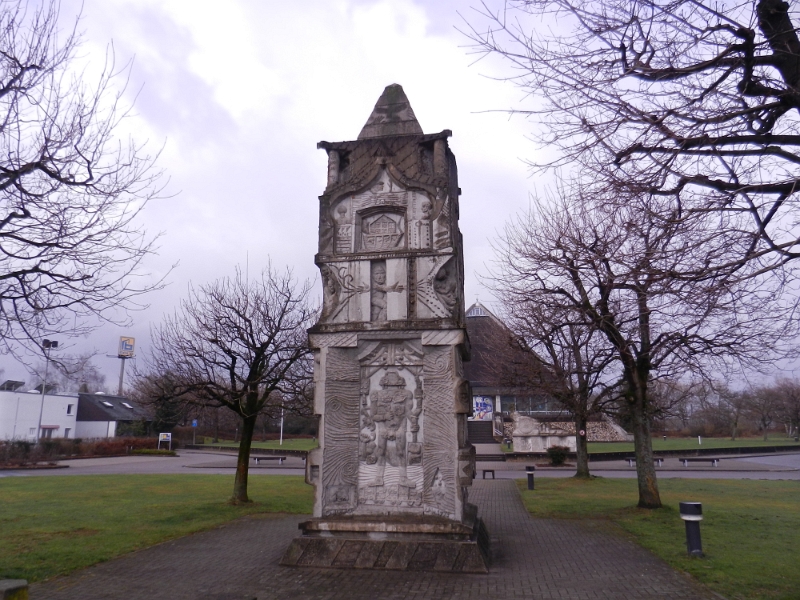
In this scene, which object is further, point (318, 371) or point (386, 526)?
point (318, 371)

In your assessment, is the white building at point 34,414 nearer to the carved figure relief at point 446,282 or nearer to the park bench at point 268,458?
the park bench at point 268,458

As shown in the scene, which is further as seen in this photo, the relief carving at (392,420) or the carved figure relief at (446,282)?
the carved figure relief at (446,282)

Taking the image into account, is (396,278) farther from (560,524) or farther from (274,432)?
(274,432)

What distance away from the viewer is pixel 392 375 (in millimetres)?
9891

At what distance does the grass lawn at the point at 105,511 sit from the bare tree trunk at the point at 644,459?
856 cm

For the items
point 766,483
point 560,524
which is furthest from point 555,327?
point 766,483

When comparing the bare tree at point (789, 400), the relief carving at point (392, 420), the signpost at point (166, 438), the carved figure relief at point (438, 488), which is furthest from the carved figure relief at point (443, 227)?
the bare tree at point (789, 400)

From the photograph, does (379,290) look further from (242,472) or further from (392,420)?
(242,472)

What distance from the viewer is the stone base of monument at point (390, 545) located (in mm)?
8703

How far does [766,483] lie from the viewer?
22.1 m

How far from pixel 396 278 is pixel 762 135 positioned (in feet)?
18.8

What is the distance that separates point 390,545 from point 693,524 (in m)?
4.93

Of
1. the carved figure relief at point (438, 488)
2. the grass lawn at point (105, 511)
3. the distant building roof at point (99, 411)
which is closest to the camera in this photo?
the carved figure relief at point (438, 488)

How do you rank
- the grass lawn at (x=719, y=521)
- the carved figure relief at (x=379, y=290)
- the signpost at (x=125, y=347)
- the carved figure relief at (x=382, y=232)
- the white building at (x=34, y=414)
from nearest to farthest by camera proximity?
the grass lawn at (x=719, y=521)
the carved figure relief at (x=379, y=290)
the carved figure relief at (x=382, y=232)
the white building at (x=34, y=414)
the signpost at (x=125, y=347)
